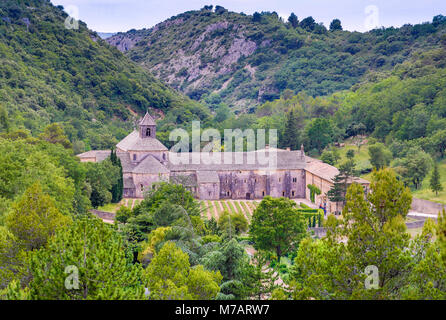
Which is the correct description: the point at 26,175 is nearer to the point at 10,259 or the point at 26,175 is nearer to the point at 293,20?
the point at 10,259

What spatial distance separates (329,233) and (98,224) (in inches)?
320

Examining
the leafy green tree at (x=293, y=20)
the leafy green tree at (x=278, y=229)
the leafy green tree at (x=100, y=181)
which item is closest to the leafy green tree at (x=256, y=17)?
the leafy green tree at (x=293, y=20)

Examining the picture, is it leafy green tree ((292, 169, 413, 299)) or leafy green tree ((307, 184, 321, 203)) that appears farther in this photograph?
leafy green tree ((307, 184, 321, 203))

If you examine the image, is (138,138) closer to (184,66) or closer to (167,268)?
(167,268)

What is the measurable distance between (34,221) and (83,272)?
8.43 m

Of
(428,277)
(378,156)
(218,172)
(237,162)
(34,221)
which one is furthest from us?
(378,156)

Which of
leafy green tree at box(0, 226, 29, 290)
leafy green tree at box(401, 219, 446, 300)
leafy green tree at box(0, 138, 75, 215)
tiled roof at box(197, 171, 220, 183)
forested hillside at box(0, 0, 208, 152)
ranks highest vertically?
forested hillside at box(0, 0, 208, 152)

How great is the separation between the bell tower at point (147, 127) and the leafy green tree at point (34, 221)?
35575mm

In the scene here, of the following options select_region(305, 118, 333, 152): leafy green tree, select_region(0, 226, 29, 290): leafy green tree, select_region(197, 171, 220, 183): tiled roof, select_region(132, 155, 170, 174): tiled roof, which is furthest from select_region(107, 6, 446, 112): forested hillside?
select_region(0, 226, 29, 290): leafy green tree

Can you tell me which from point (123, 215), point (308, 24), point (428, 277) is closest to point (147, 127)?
point (123, 215)

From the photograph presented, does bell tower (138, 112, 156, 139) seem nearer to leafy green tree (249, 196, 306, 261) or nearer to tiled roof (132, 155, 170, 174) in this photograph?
tiled roof (132, 155, 170, 174)

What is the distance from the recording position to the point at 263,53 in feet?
506

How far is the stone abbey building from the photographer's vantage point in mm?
53375

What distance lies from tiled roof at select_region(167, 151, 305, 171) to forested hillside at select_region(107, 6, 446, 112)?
67028 millimetres
